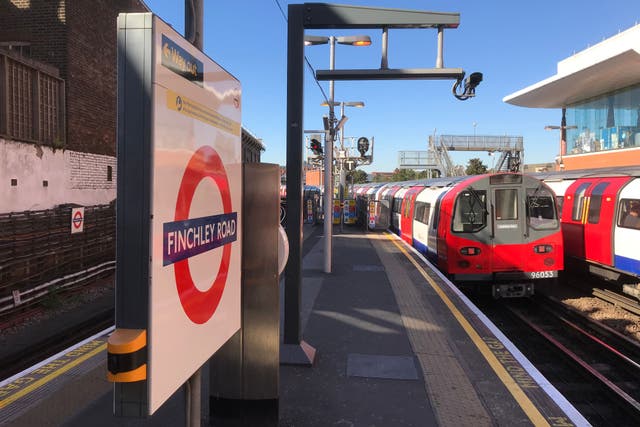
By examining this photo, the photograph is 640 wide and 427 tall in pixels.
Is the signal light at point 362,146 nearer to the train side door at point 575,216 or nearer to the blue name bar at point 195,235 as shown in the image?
the train side door at point 575,216

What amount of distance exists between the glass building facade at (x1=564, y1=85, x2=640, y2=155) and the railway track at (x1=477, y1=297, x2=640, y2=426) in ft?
81.5

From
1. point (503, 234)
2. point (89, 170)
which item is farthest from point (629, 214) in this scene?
point (89, 170)

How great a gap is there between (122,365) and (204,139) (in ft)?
3.53

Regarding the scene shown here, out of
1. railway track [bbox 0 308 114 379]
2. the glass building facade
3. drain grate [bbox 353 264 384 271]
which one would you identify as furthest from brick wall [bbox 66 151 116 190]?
the glass building facade

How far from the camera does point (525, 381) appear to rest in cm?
455

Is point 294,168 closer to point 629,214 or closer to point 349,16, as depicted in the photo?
point 349,16

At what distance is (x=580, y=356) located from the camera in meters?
7.15

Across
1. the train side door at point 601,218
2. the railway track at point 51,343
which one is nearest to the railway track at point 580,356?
the train side door at point 601,218

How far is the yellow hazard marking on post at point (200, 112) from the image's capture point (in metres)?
1.88

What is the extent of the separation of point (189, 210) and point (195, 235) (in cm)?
14

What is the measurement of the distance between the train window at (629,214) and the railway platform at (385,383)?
15.5ft

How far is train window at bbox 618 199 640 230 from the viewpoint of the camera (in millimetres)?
9430

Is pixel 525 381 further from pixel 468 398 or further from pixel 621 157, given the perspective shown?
pixel 621 157

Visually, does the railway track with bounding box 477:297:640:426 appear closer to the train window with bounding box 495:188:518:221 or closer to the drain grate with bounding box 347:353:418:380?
the train window with bounding box 495:188:518:221
